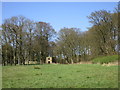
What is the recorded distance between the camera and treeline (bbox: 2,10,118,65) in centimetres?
3975

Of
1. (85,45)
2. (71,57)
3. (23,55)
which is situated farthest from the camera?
(71,57)

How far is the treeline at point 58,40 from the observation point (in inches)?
1565

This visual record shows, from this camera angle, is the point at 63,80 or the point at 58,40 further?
the point at 58,40

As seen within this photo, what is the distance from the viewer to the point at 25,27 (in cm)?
4303

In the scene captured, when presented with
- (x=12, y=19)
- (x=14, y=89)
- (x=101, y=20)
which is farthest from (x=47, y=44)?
(x=14, y=89)

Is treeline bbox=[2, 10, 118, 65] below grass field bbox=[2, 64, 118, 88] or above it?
above

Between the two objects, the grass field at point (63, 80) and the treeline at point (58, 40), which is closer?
the grass field at point (63, 80)

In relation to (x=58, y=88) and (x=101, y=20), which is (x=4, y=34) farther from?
(x=58, y=88)

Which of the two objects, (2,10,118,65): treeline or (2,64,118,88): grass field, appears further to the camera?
(2,10,118,65): treeline

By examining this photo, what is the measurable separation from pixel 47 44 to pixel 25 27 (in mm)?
8951

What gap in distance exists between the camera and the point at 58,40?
5231 cm

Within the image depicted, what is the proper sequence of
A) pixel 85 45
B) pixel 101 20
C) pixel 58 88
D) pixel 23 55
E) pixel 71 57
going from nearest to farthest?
pixel 58 88 → pixel 101 20 → pixel 23 55 → pixel 85 45 → pixel 71 57

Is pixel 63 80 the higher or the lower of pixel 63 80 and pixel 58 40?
the lower

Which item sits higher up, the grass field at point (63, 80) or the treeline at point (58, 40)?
the treeline at point (58, 40)
